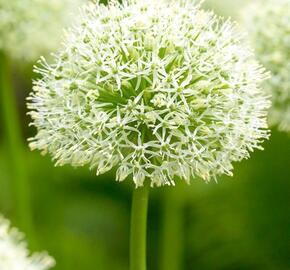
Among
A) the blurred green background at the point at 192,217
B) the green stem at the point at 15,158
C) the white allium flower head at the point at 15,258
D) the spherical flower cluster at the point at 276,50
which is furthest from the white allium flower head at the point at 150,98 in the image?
the blurred green background at the point at 192,217

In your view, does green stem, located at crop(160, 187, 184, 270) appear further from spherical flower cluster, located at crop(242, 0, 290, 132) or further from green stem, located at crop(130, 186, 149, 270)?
green stem, located at crop(130, 186, 149, 270)

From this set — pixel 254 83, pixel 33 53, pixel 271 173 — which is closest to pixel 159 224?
pixel 271 173

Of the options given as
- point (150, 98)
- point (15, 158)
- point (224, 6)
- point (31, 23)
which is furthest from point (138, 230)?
point (224, 6)

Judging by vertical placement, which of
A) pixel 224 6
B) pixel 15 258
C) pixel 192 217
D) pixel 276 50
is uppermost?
pixel 224 6

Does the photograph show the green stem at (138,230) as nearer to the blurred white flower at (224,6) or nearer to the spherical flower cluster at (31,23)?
the spherical flower cluster at (31,23)

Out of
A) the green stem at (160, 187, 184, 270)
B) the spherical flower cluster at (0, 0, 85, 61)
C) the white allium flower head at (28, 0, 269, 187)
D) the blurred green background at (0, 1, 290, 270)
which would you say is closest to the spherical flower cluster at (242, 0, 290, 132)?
the white allium flower head at (28, 0, 269, 187)

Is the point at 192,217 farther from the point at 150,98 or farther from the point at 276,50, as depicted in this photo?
the point at 150,98
